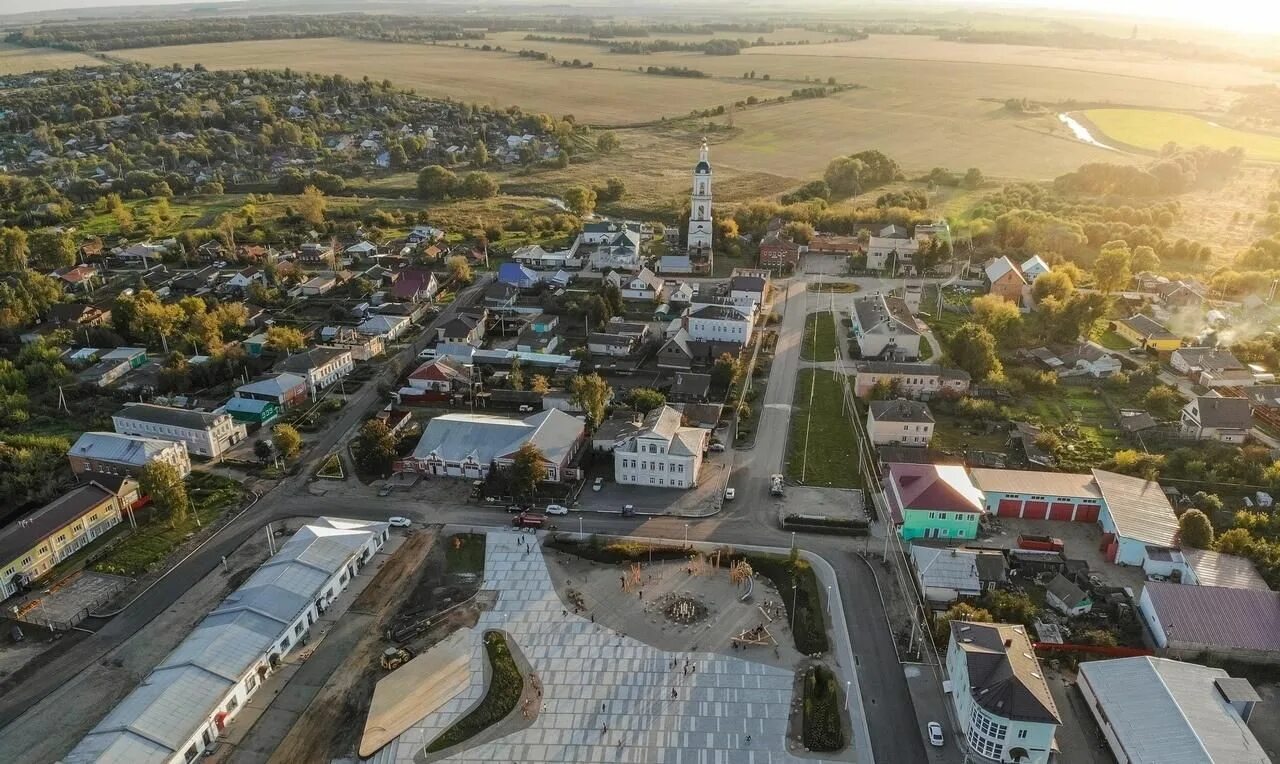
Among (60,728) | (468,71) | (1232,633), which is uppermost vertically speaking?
(468,71)

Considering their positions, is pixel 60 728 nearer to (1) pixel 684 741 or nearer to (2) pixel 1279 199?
(1) pixel 684 741

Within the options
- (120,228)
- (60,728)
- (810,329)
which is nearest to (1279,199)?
(810,329)

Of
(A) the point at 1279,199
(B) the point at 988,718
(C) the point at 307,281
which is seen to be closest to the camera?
(B) the point at 988,718

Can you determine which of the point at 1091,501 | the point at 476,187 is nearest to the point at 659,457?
the point at 1091,501

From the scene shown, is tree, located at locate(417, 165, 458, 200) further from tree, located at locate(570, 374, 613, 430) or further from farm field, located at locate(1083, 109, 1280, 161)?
farm field, located at locate(1083, 109, 1280, 161)

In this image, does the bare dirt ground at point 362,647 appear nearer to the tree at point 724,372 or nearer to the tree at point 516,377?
the tree at point 516,377

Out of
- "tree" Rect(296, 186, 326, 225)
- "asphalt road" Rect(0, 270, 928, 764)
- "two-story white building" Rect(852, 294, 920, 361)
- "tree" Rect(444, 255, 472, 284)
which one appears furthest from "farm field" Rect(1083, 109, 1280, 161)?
"tree" Rect(296, 186, 326, 225)

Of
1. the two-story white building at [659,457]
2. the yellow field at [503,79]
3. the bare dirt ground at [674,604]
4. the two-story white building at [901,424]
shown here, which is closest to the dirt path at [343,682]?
the bare dirt ground at [674,604]
